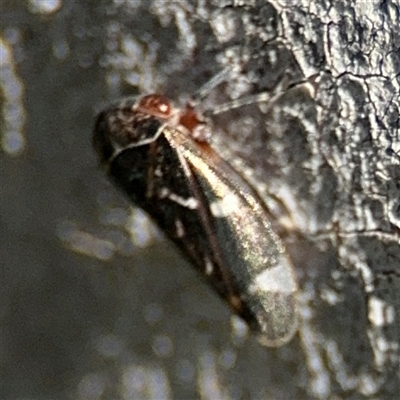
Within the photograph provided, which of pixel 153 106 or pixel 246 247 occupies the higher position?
pixel 153 106

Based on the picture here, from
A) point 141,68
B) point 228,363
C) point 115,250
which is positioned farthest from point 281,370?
point 141,68

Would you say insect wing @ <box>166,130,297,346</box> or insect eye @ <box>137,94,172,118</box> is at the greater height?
insect eye @ <box>137,94,172,118</box>

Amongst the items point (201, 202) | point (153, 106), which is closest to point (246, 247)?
point (201, 202)

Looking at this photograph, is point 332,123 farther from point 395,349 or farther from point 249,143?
point 395,349

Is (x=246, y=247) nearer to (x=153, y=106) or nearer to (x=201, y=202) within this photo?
(x=201, y=202)

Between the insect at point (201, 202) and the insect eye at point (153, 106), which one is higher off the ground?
the insect eye at point (153, 106)
